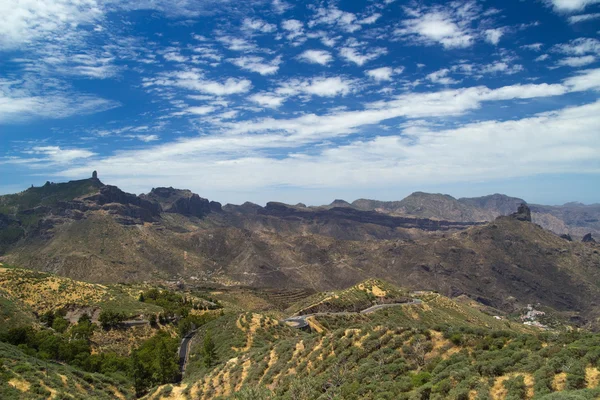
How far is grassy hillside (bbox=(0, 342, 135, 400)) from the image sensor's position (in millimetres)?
31570

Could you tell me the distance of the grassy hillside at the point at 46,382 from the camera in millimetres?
31570

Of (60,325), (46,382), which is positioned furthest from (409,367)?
(60,325)

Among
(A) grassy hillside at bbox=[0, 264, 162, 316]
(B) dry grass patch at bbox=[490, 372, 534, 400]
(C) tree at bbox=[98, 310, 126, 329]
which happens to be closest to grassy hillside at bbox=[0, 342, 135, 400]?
(C) tree at bbox=[98, 310, 126, 329]

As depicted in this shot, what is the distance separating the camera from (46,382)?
34.5 metres

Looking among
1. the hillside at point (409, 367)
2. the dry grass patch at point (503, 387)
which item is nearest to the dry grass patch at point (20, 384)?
the hillside at point (409, 367)

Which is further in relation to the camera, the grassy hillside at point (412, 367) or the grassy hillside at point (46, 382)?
the grassy hillside at point (46, 382)

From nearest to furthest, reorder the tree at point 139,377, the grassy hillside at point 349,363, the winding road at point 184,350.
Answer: the grassy hillside at point 349,363 → the tree at point 139,377 → the winding road at point 184,350

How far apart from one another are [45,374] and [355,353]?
31.2m

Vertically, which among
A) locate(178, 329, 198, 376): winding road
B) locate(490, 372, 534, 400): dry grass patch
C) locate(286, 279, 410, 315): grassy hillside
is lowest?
locate(286, 279, 410, 315): grassy hillside

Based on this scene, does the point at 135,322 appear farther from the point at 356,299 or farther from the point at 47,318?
the point at 356,299

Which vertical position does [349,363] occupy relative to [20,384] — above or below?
above

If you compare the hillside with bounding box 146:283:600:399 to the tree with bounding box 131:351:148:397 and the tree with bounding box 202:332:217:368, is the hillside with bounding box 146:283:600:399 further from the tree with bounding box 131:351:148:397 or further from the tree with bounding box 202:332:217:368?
the tree with bounding box 131:351:148:397

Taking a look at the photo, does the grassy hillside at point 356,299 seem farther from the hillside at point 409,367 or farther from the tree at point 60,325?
the hillside at point 409,367

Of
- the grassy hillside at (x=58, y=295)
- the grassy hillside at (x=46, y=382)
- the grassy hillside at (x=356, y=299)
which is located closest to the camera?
the grassy hillside at (x=46, y=382)
